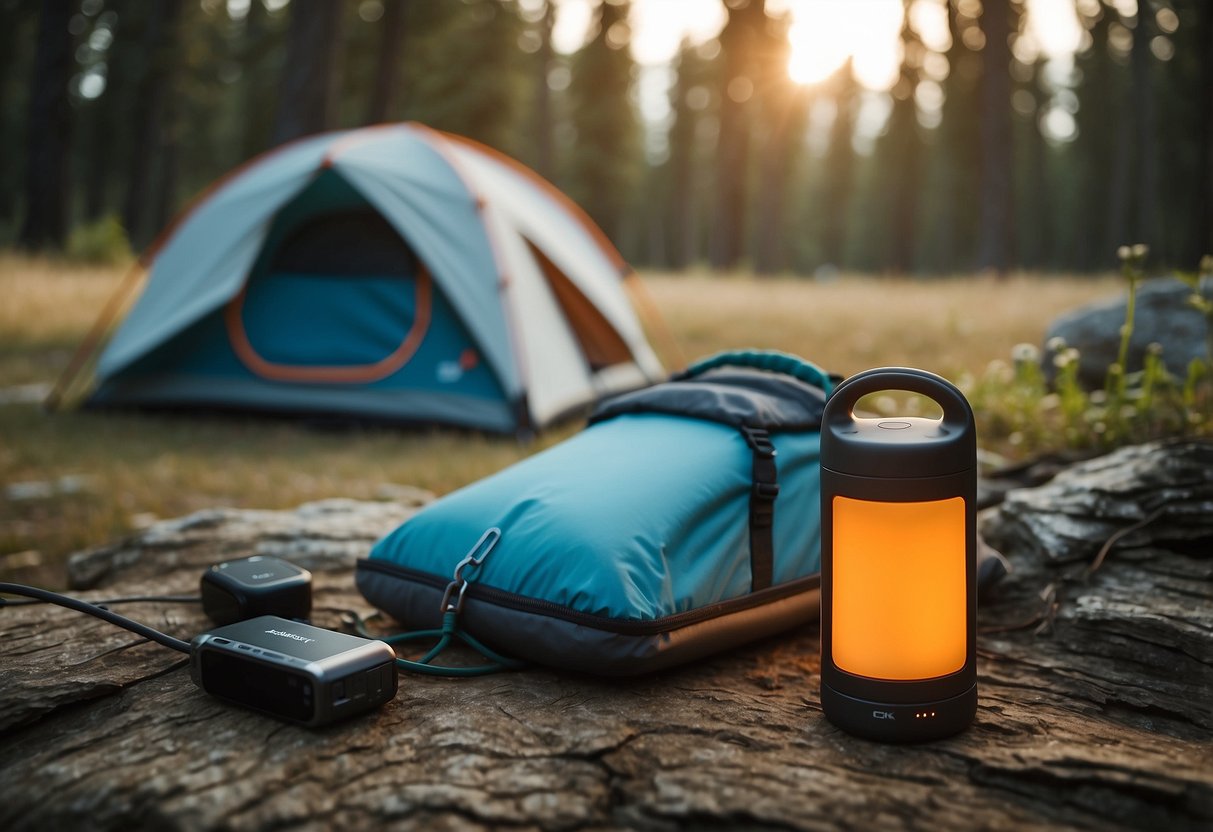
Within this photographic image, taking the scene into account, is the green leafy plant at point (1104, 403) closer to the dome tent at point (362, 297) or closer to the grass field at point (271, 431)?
the grass field at point (271, 431)

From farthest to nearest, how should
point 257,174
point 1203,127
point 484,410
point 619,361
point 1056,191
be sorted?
point 1056,191 < point 1203,127 < point 619,361 < point 257,174 < point 484,410

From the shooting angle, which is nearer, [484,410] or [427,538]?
[427,538]

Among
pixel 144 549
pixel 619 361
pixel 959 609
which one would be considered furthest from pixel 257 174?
pixel 959 609

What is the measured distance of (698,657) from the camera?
6.29 feet

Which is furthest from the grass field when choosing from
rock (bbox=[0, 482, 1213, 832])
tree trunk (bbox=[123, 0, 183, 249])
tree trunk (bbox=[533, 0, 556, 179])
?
tree trunk (bbox=[533, 0, 556, 179])

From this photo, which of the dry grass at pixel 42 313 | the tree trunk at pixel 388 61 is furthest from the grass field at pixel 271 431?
the tree trunk at pixel 388 61

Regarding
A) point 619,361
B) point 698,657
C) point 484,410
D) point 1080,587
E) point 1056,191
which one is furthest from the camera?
point 1056,191

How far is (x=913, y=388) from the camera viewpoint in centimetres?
160

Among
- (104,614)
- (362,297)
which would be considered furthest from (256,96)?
(104,614)

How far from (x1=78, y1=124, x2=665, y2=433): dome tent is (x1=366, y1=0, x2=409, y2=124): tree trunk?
310 inches

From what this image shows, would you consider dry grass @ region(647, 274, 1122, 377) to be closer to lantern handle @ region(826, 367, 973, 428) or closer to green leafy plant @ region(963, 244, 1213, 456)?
green leafy plant @ region(963, 244, 1213, 456)

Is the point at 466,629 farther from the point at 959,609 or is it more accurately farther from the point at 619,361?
the point at 619,361

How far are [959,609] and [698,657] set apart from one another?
53 centimetres

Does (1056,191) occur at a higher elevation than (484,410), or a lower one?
higher
